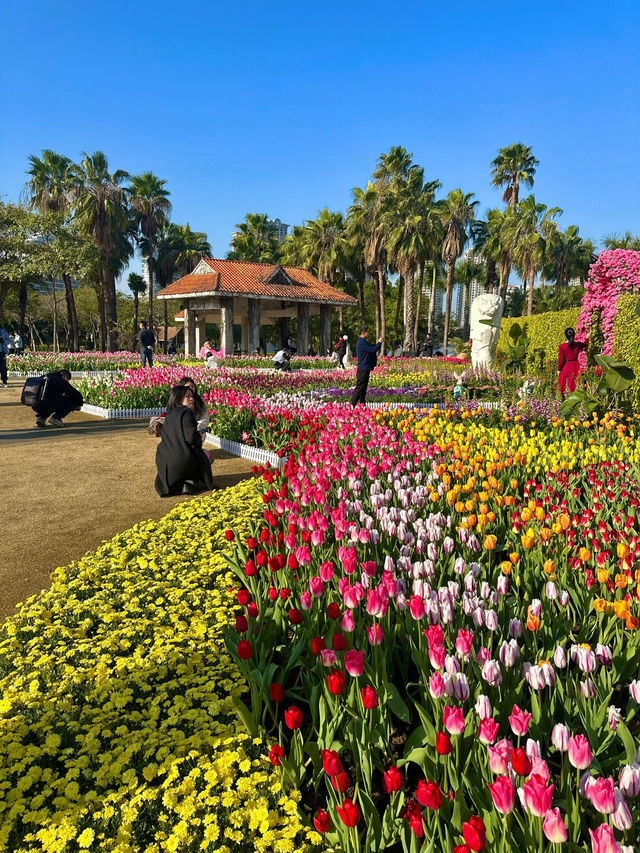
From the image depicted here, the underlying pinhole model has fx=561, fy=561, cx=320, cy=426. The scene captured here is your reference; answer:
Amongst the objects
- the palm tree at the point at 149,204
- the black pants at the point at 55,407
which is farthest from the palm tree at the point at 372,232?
the black pants at the point at 55,407

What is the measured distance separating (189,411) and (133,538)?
203cm

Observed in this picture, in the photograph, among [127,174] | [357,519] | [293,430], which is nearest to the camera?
[357,519]

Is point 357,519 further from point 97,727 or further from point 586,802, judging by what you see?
point 586,802

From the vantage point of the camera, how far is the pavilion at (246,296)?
107ft

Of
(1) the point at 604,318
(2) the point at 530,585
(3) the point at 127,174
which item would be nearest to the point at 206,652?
(2) the point at 530,585

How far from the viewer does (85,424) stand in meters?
12.7

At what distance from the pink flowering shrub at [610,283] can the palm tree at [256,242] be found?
1737 inches

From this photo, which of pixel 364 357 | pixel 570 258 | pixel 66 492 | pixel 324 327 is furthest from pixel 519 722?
pixel 570 258

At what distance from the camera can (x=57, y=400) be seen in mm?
12000

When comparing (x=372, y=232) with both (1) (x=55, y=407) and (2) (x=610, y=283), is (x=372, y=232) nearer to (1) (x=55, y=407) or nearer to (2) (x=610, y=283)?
(2) (x=610, y=283)

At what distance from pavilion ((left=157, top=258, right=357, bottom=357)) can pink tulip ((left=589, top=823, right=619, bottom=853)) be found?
31.1 meters

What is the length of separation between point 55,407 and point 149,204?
43.4 m

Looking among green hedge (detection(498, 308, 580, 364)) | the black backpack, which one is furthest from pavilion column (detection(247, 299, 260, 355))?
the black backpack

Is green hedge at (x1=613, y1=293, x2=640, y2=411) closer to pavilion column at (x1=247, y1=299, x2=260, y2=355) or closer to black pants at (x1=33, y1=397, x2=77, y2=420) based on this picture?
black pants at (x1=33, y1=397, x2=77, y2=420)
